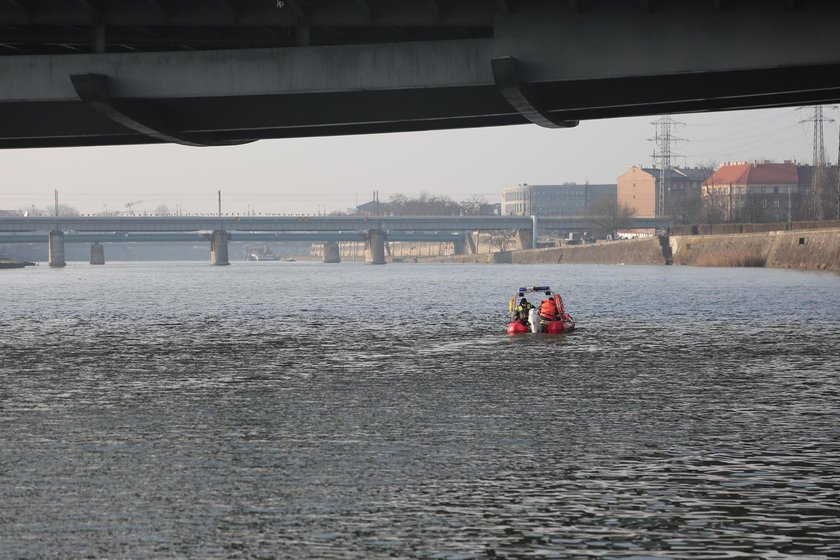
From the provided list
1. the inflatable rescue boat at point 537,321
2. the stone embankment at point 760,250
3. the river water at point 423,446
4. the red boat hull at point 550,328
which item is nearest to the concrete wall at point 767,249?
the stone embankment at point 760,250

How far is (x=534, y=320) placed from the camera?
52.5 m

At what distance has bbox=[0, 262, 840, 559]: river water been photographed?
622 inches

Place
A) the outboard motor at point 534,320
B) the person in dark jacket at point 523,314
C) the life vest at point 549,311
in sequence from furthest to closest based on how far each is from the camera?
the life vest at point 549,311 < the person in dark jacket at point 523,314 < the outboard motor at point 534,320

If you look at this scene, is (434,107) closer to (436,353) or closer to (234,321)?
(436,353)

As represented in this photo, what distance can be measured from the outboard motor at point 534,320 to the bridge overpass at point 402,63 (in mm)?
8794

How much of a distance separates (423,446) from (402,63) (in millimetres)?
19651

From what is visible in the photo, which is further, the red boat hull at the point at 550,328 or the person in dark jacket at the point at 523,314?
the person in dark jacket at the point at 523,314

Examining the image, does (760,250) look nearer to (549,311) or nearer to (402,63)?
(549,311)

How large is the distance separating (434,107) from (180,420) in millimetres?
20294

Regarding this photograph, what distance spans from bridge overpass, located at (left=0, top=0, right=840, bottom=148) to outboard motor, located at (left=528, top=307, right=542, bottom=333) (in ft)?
28.9

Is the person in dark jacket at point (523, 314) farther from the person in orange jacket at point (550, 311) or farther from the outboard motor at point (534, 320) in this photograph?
the person in orange jacket at point (550, 311)

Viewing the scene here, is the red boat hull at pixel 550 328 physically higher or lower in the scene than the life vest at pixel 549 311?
lower

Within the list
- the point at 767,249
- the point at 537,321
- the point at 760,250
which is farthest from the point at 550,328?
the point at 760,250

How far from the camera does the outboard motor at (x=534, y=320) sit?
172 feet
